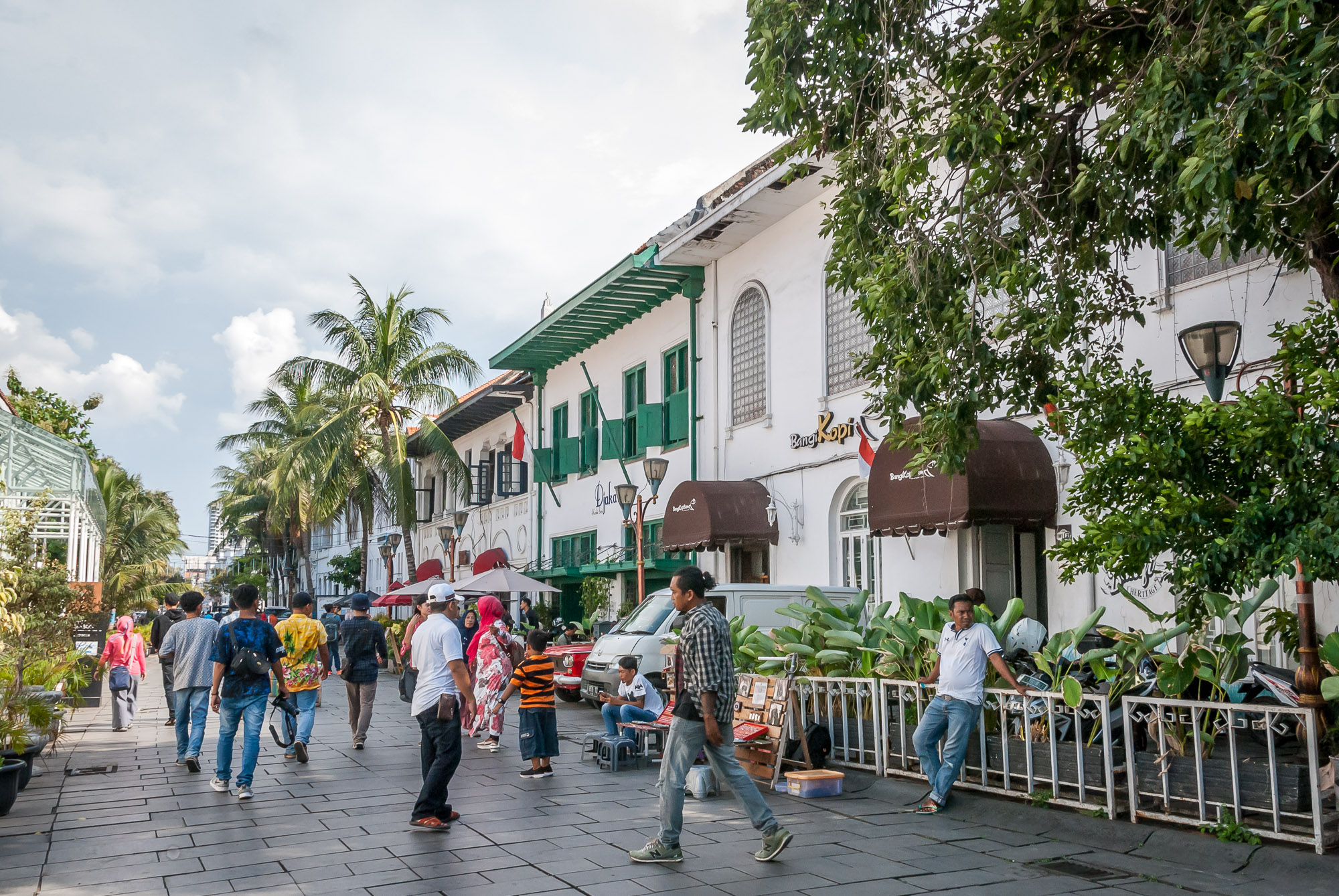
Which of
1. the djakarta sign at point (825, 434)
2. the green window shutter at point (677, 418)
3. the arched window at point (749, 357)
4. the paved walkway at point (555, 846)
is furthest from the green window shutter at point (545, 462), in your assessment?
the paved walkway at point (555, 846)

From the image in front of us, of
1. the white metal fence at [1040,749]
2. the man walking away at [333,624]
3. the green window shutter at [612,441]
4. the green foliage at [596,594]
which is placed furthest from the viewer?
the man walking away at [333,624]

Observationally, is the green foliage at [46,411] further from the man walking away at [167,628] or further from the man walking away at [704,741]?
the man walking away at [704,741]

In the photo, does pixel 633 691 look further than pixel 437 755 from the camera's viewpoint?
Yes

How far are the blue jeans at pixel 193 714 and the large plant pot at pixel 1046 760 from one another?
23.4 ft

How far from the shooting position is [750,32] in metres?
8.05

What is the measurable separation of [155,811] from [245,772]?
0.69 m

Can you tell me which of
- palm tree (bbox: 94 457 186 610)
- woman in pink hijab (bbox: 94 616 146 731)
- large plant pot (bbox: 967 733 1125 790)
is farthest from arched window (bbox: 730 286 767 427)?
palm tree (bbox: 94 457 186 610)

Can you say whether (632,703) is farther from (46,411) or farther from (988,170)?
(46,411)

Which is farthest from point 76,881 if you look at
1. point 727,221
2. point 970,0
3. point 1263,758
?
point 727,221

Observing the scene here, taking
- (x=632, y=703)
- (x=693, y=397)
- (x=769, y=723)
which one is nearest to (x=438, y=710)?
(x=769, y=723)

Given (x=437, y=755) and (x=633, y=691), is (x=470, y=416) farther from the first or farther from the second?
(x=437, y=755)

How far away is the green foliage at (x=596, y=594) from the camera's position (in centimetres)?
2367

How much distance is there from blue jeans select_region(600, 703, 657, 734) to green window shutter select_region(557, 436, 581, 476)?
47.2ft

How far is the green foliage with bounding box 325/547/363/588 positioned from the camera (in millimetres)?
51875
